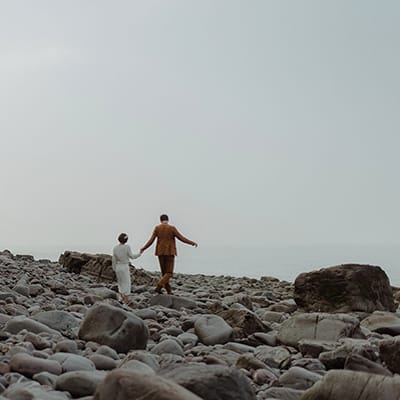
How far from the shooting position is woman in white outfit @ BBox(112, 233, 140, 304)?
10.2m

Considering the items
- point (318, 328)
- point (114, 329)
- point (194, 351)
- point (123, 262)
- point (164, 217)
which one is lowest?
point (194, 351)

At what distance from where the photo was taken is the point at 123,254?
34.3 feet

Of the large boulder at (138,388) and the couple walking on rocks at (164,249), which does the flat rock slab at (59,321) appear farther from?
the couple walking on rocks at (164,249)

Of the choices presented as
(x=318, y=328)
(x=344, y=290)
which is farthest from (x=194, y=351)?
(x=344, y=290)

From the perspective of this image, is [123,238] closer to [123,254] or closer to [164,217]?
[123,254]

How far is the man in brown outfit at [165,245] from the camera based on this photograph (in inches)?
431

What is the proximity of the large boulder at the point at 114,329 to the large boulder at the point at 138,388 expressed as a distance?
2.25 meters

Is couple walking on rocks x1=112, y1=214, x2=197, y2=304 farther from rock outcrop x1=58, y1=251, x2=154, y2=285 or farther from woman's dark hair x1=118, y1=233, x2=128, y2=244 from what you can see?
rock outcrop x1=58, y1=251, x2=154, y2=285

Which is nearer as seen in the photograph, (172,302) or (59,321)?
(59,321)

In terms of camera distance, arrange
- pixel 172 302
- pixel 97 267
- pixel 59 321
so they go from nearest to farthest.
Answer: pixel 59 321 < pixel 172 302 < pixel 97 267

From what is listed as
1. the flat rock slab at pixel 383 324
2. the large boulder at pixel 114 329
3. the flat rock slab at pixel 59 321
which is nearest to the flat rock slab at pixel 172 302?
the flat rock slab at pixel 383 324

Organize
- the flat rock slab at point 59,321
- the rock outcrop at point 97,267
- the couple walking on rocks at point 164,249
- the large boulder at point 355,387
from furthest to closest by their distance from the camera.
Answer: the rock outcrop at point 97,267 < the couple walking on rocks at point 164,249 < the flat rock slab at point 59,321 < the large boulder at point 355,387

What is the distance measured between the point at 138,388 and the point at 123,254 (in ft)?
26.6

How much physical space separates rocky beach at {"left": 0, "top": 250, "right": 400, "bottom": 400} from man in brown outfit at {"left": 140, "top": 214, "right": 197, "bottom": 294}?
77.0 inches
